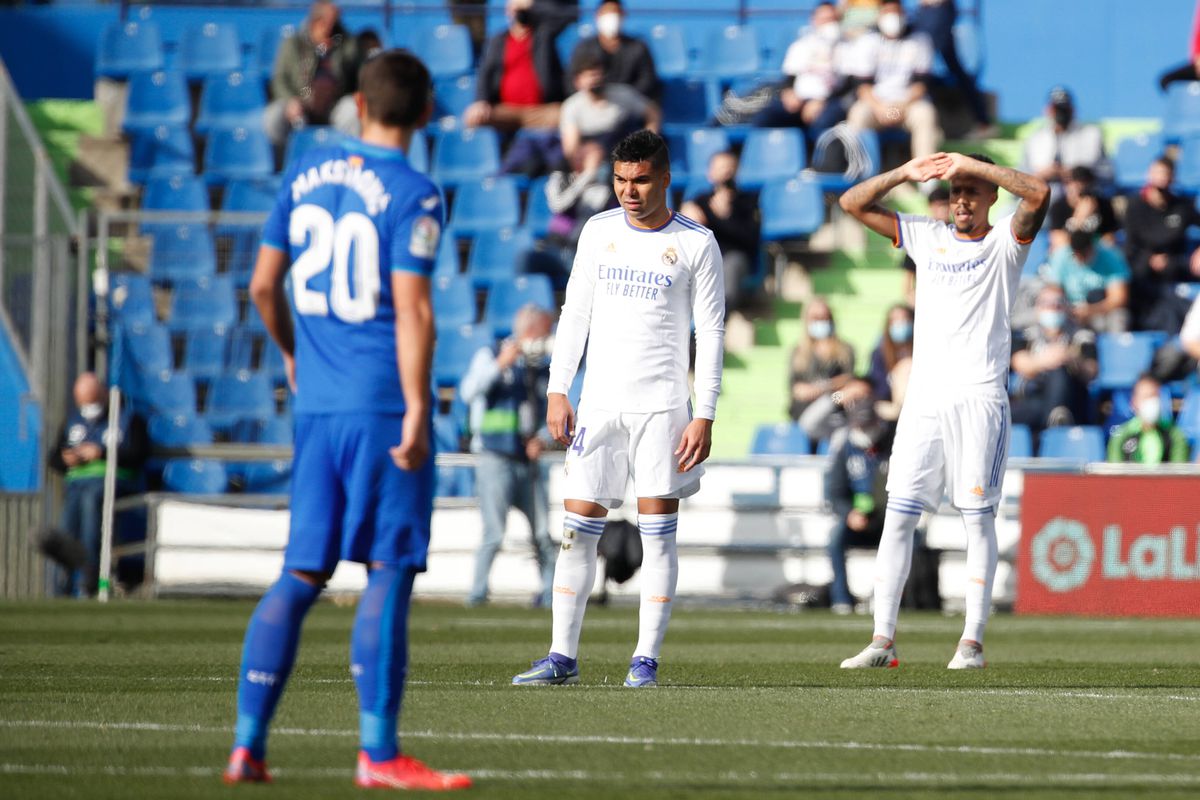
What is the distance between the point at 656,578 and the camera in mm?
8117

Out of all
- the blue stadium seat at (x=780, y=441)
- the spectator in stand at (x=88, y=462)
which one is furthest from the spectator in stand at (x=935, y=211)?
the spectator in stand at (x=88, y=462)

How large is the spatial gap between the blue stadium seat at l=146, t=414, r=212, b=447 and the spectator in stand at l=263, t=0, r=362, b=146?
14.1 ft

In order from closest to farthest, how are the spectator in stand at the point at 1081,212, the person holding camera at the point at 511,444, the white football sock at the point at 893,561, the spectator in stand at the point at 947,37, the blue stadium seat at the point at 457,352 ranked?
the white football sock at the point at 893,561 → the person holding camera at the point at 511,444 → the spectator in stand at the point at 1081,212 → the blue stadium seat at the point at 457,352 → the spectator in stand at the point at 947,37

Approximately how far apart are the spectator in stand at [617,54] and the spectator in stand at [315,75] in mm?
2559

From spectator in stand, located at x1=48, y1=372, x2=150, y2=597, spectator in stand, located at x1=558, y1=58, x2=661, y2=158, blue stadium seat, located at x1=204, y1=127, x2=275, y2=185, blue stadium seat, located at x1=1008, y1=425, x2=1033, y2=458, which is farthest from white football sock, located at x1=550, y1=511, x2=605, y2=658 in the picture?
blue stadium seat, located at x1=204, y1=127, x2=275, y2=185

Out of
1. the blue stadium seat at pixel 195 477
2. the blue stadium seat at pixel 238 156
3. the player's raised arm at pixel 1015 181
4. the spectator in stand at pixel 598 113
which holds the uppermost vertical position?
the spectator in stand at pixel 598 113

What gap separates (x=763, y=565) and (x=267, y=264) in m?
11.6

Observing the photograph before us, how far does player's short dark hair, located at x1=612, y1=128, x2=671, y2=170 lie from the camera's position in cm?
796

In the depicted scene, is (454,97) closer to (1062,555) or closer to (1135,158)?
(1135,158)

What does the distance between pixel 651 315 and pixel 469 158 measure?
13.3 m

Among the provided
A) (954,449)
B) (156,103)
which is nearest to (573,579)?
(954,449)

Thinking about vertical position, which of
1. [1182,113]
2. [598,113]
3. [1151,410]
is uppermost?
[1182,113]

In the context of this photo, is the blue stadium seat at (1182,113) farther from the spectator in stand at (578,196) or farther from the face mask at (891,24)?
the spectator in stand at (578,196)

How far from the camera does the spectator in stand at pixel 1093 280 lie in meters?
18.4
